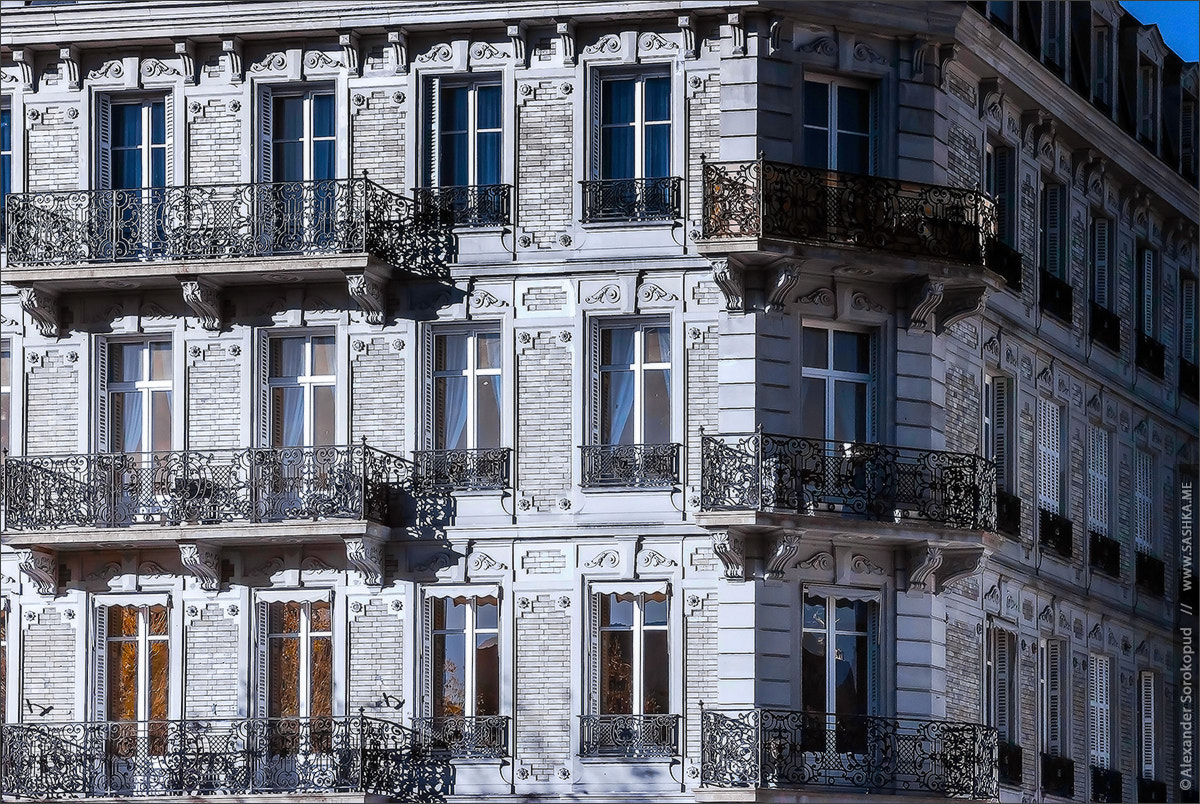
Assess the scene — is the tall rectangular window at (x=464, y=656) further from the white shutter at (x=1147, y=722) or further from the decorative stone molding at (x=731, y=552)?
the white shutter at (x=1147, y=722)

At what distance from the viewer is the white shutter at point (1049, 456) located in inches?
1873

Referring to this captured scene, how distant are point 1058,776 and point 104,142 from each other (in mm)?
16457

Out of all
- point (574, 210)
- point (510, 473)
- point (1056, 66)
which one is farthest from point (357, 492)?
point (1056, 66)

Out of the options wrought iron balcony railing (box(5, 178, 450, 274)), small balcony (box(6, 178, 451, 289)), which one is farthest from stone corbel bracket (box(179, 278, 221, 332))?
wrought iron balcony railing (box(5, 178, 450, 274))

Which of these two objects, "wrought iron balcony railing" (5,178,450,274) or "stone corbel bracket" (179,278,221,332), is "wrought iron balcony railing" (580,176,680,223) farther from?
"stone corbel bracket" (179,278,221,332)

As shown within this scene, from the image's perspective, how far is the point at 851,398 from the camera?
42.9m

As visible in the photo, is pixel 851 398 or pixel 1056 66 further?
pixel 1056 66

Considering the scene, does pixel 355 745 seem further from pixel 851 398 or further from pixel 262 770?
pixel 851 398

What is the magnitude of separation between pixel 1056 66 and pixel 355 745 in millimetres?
15541

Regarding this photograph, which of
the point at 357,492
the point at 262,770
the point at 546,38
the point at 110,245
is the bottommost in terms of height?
the point at 262,770

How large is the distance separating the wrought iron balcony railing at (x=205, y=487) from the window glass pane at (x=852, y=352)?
19.2 ft

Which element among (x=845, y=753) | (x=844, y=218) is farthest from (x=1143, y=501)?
(x=845, y=753)

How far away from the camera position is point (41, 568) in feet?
142

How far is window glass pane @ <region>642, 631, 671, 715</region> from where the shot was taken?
41438mm
